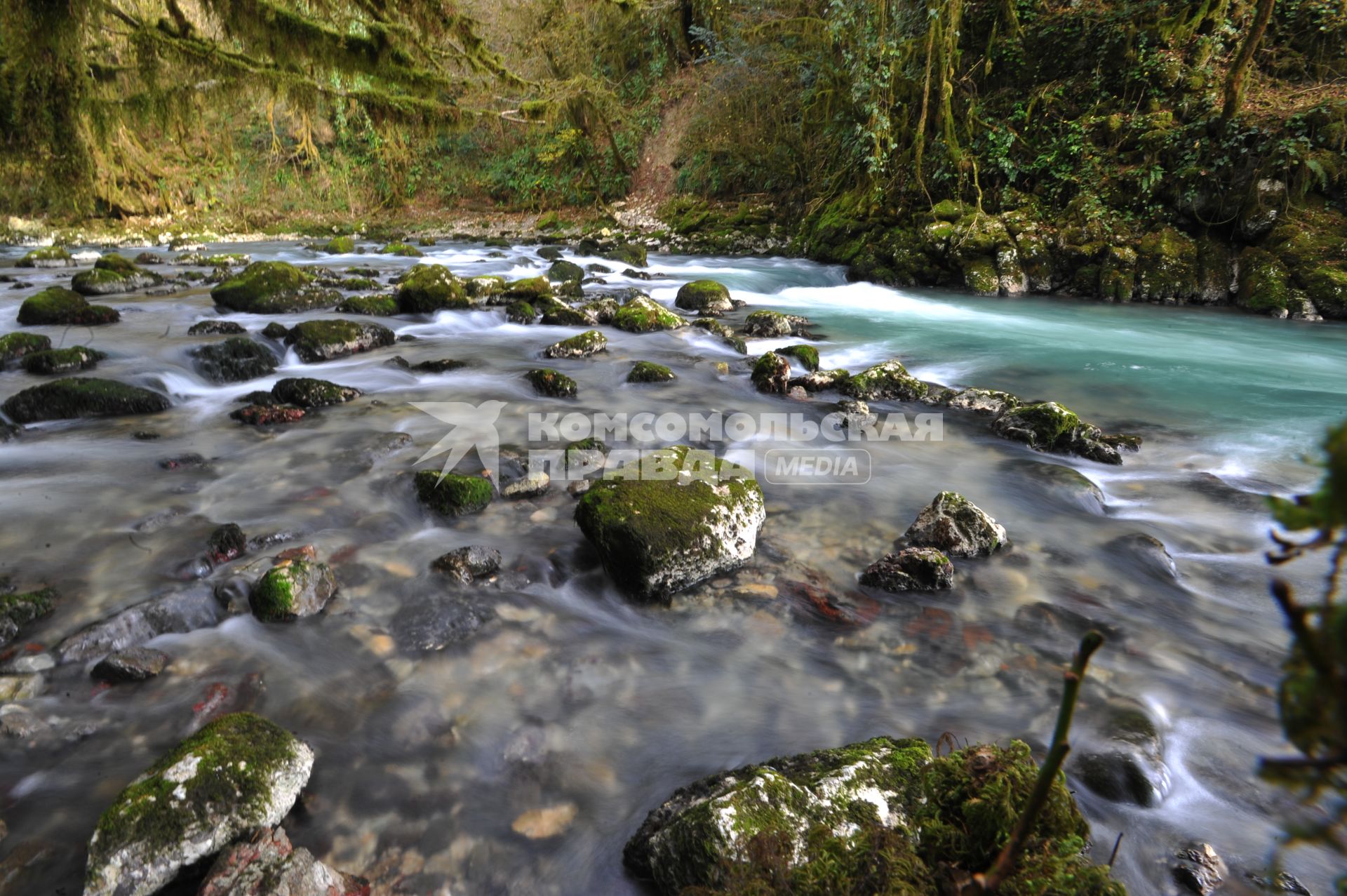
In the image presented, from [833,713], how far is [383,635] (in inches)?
85.4

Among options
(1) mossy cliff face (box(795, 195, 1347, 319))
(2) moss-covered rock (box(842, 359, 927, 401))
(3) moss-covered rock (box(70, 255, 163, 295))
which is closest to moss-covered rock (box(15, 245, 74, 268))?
(3) moss-covered rock (box(70, 255, 163, 295))

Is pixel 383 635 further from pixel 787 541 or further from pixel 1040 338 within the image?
pixel 1040 338

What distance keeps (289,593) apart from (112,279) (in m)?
11.6

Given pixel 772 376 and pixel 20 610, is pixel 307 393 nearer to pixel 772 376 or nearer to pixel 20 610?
pixel 20 610

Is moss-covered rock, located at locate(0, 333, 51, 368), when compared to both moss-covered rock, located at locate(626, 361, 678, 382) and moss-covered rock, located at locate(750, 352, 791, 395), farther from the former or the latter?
moss-covered rock, located at locate(750, 352, 791, 395)


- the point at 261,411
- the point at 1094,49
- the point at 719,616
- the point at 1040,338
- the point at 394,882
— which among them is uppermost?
the point at 1094,49

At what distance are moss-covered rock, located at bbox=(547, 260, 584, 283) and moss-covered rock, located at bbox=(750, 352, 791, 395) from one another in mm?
6482

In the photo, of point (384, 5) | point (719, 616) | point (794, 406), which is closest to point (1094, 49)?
point (794, 406)

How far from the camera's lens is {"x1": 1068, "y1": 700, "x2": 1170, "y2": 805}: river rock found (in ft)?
7.97

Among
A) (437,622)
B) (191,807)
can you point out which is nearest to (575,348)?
(437,622)

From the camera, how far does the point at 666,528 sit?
3504 mm

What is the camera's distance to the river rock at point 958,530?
3.89m

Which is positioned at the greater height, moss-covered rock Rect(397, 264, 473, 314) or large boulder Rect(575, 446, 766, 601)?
moss-covered rock Rect(397, 264, 473, 314)

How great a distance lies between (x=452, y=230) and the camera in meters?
22.9
